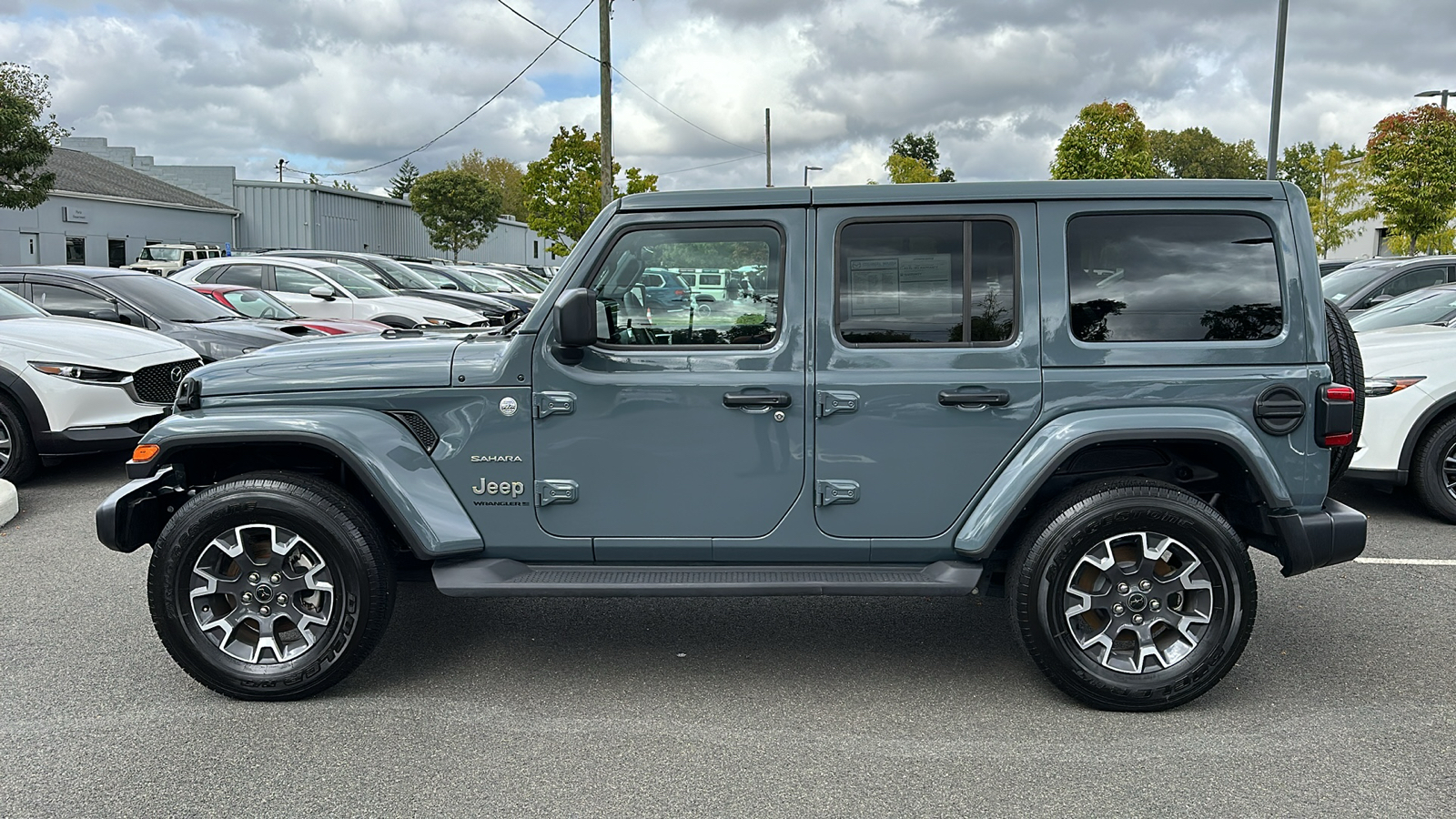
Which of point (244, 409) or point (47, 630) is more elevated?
point (244, 409)

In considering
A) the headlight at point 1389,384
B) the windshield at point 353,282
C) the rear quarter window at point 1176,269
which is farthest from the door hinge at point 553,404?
the windshield at point 353,282

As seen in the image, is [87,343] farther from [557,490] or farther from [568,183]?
[568,183]

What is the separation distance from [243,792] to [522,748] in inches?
33.7

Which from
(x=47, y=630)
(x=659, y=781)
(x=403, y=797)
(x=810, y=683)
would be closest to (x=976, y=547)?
(x=810, y=683)

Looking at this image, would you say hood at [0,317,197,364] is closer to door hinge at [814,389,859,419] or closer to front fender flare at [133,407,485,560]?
front fender flare at [133,407,485,560]

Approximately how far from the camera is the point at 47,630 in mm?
4844

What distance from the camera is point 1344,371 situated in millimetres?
4164

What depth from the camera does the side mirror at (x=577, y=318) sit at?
12.5 ft

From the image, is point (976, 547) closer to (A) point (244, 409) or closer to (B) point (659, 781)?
(B) point (659, 781)

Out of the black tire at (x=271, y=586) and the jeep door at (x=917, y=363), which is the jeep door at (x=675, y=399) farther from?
the black tire at (x=271, y=586)

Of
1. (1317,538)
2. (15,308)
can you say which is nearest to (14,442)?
(15,308)

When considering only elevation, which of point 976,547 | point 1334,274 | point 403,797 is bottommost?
point 403,797

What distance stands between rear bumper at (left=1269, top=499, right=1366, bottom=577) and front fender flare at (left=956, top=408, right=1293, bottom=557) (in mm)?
112

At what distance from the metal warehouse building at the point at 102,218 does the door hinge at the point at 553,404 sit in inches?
1442
